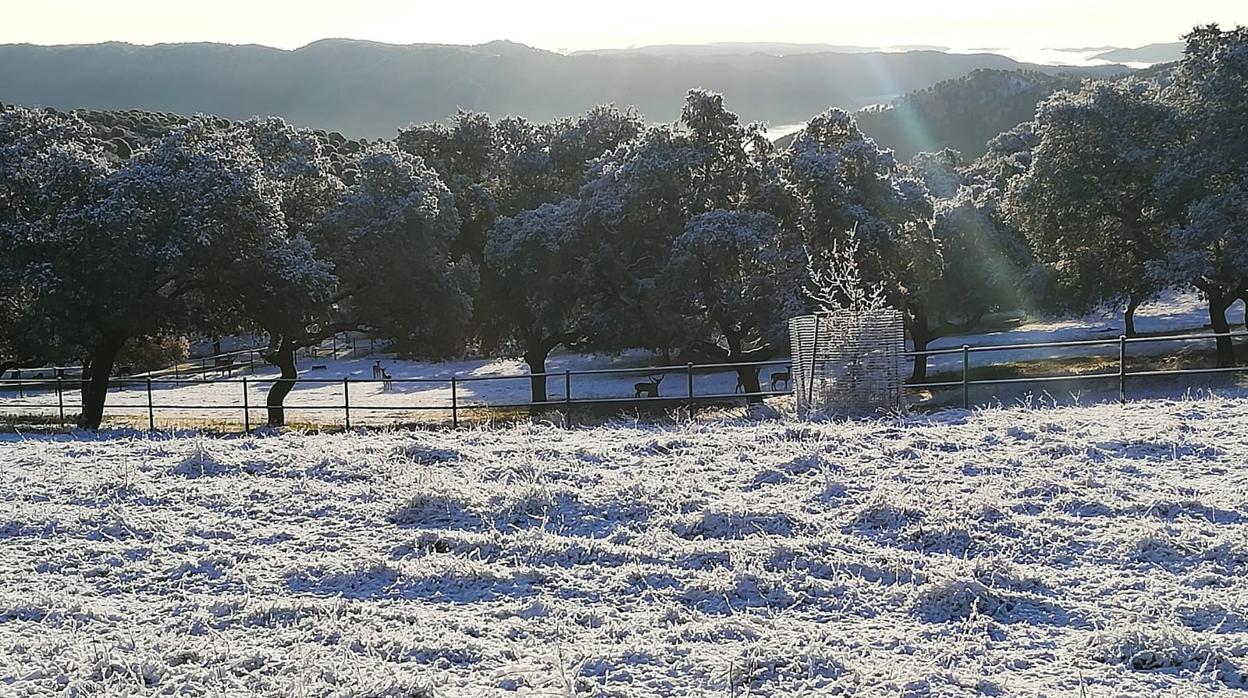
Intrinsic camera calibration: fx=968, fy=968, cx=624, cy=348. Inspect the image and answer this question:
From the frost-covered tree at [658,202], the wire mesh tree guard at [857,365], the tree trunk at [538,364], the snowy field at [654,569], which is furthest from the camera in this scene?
the tree trunk at [538,364]

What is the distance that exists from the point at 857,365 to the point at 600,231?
12.5m

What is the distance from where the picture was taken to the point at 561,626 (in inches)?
195

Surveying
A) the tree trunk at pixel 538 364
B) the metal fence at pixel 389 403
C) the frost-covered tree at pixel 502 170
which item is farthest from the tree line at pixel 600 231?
the frost-covered tree at pixel 502 170

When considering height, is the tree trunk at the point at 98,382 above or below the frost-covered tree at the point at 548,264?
→ below

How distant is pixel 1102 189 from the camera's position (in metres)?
24.0

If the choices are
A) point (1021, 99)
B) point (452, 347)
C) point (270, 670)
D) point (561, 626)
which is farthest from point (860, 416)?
point (1021, 99)

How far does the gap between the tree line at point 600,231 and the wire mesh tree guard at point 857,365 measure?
815cm

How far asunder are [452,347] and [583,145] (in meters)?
8.45

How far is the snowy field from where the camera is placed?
4379mm

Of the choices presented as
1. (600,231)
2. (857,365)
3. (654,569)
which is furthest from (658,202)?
(654,569)

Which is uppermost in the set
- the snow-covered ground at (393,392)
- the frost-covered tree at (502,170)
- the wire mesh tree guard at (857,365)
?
the frost-covered tree at (502,170)

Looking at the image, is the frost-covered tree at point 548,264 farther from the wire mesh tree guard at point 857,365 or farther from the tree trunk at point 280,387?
the wire mesh tree guard at point 857,365

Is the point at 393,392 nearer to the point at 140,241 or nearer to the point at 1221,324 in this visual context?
the point at 140,241

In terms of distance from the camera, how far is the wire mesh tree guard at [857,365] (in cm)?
1270
